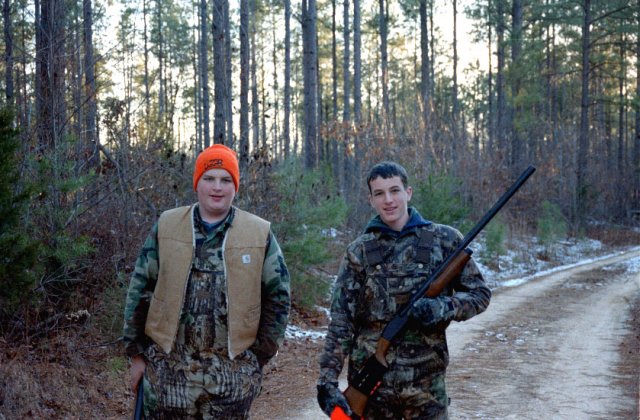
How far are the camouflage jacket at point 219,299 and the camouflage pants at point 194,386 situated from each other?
0.11 meters

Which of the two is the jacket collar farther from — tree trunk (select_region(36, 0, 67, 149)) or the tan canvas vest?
tree trunk (select_region(36, 0, 67, 149))

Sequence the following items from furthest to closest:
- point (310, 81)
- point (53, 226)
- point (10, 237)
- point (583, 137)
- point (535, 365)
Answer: point (583, 137), point (310, 81), point (535, 365), point (53, 226), point (10, 237)

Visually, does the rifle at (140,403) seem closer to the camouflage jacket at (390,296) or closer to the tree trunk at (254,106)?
the camouflage jacket at (390,296)

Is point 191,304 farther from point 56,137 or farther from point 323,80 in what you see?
point 323,80

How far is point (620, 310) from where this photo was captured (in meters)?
12.6

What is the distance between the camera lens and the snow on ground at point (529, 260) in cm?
1811

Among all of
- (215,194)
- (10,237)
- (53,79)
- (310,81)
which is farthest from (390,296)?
(310,81)

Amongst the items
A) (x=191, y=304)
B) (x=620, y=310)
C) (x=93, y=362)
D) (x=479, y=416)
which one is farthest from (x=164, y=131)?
(x=620, y=310)

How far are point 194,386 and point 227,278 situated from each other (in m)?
0.53

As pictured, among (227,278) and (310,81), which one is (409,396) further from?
(310,81)

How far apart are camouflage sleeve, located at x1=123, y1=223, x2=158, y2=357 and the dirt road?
3508 millimetres

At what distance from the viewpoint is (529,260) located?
20.7 m

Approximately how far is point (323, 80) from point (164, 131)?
138 feet

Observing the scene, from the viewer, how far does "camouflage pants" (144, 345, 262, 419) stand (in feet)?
11.0
